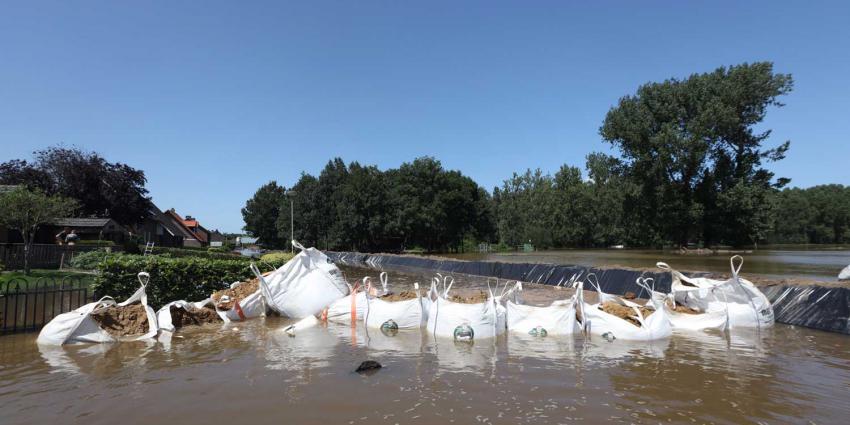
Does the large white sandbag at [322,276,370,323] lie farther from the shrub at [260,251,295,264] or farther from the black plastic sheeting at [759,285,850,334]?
the black plastic sheeting at [759,285,850,334]

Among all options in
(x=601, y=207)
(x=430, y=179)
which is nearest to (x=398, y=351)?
(x=430, y=179)

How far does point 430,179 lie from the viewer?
6694 cm

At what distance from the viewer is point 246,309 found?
11.7 metres

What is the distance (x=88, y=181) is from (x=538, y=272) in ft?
115

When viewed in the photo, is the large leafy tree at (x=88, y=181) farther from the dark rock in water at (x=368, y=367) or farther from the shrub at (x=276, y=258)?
the dark rock in water at (x=368, y=367)

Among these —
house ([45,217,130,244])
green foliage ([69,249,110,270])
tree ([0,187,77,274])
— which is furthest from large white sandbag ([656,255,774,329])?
house ([45,217,130,244])

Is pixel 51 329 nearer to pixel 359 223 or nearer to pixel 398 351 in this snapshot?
pixel 398 351

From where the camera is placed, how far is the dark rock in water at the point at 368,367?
6796 mm

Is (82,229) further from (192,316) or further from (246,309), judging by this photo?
(192,316)

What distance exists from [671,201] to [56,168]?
54.1 m

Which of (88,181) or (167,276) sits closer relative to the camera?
(167,276)

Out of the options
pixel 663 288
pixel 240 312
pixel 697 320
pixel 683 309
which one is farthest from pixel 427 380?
pixel 663 288

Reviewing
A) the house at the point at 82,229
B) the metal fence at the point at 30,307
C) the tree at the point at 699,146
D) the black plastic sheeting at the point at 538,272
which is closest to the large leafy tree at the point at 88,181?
the house at the point at 82,229

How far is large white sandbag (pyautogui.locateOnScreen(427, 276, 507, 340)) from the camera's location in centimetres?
909
